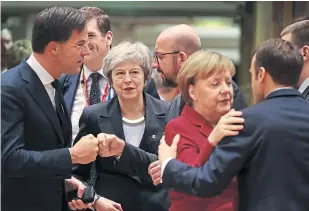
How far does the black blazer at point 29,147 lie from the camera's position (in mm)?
2930

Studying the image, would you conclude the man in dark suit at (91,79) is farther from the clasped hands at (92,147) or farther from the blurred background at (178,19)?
the blurred background at (178,19)

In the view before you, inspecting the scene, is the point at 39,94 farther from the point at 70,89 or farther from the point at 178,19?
the point at 178,19

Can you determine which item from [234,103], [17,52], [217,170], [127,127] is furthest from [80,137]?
[17,52]

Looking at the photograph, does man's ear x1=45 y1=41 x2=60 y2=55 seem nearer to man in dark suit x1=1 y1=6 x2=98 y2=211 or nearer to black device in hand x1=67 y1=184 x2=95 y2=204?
man in dark suit x1=1 y1=6 x2=98 y2=211

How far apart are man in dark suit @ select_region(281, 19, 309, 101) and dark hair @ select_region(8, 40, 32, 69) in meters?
2.09

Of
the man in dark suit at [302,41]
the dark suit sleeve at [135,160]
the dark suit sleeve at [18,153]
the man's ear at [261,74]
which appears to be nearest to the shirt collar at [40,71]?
the dark suit sleeve at [18,153]

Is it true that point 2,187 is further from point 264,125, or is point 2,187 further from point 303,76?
point 303,76

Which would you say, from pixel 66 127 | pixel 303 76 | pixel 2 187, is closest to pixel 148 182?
pixel 66 127

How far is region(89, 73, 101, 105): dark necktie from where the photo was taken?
12.5 feet

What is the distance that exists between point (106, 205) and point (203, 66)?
2.94 ft

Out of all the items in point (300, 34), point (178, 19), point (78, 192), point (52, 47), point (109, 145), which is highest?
point (52, 47)

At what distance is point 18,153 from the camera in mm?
2920

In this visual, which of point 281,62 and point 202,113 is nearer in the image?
point 281,62

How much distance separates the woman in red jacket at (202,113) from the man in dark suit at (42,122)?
0.46 metres
